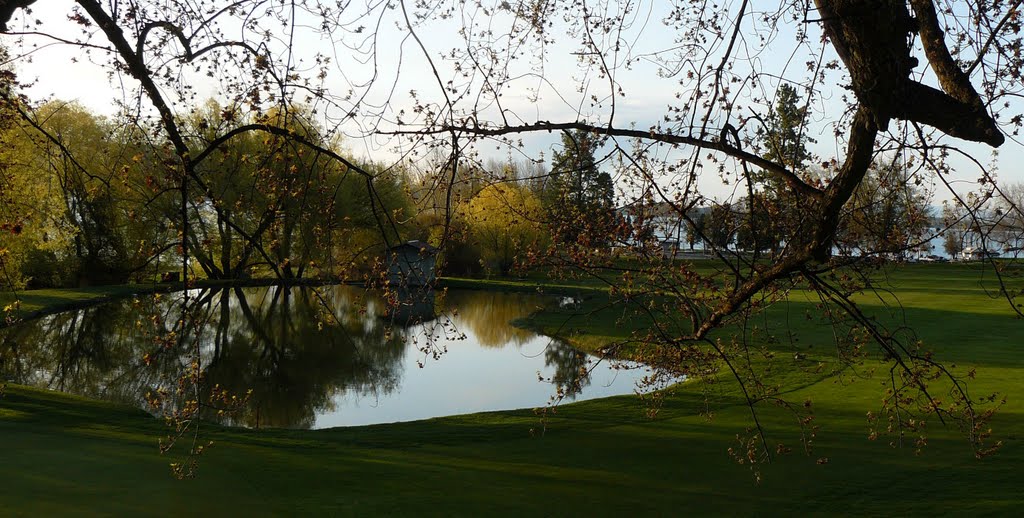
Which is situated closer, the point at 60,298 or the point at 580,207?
the point at 580,207

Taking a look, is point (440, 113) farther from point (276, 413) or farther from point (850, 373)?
point (850, 373)

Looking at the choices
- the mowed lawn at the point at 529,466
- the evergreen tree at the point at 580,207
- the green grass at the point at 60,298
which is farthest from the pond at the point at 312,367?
the evergreen tree at the point at 580,207

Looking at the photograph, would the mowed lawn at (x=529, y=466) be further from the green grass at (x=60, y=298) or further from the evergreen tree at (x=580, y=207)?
the green grass at (x=60, y=298)

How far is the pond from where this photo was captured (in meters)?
17.2

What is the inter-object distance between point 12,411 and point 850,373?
16.9 meters

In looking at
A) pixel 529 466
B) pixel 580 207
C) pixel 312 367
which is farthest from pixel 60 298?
pixel 580 207

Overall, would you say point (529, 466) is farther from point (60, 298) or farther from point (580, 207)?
point (60, 298)

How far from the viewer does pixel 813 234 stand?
586 cm

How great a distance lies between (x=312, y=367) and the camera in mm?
21359

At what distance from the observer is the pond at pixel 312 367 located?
56.4ft

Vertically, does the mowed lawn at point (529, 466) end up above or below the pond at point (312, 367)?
below

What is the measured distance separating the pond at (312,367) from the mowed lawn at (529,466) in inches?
53.3

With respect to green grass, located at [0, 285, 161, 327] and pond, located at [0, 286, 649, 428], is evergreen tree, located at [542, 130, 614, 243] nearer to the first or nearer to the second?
→ pond, located at [0, 286, 649, 428]

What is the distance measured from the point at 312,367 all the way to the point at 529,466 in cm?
1240
